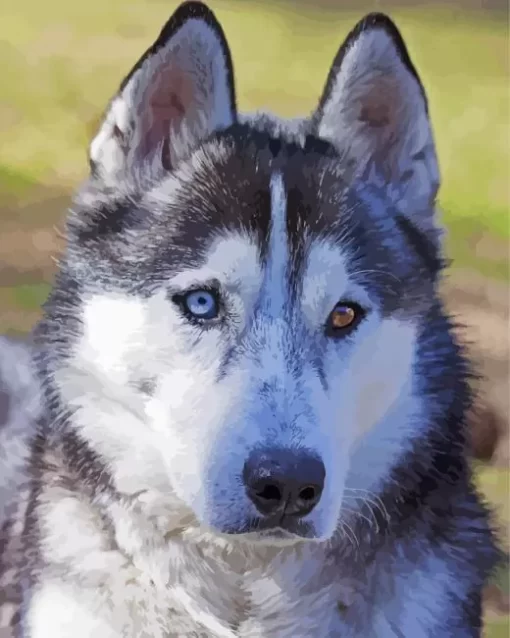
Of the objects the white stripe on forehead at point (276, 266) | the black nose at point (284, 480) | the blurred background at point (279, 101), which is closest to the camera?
the black nose at point (284, 480)

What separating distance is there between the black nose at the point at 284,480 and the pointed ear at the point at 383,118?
43 centimetres

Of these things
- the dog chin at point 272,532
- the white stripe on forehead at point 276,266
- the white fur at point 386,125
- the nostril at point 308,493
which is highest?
the white fur at point 386,125

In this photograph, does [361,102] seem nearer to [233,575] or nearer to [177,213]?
[177,213]

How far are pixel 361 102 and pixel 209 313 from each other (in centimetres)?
36

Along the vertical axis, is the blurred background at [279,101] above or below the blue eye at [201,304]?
above

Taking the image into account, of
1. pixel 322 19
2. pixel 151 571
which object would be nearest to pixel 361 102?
pixel 322 19

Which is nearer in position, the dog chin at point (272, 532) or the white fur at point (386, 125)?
the dog chin at point (272, 532)

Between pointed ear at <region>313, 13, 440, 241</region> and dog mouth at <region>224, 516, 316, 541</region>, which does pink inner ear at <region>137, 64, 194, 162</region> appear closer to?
pointed ear at <region>313, 13, 440, 241</region>

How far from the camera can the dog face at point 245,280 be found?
1037 mm

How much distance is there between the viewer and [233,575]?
1230 mm

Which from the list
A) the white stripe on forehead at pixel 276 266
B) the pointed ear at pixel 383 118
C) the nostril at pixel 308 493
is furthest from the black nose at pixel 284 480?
the pointed ear at pixel 383 118

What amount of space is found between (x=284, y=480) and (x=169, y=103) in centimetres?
53

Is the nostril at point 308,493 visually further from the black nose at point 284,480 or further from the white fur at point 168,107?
the white fur at point 168,107

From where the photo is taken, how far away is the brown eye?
1120mm
